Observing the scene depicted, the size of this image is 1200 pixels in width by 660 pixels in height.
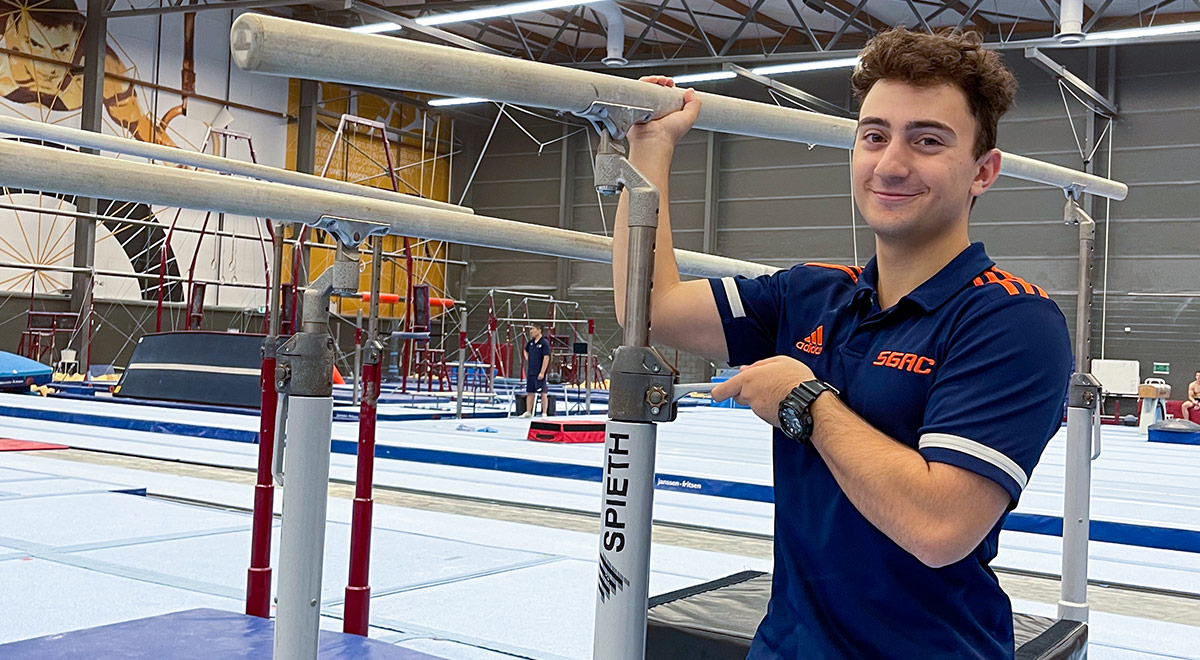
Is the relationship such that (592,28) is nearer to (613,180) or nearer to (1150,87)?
(1150,87)

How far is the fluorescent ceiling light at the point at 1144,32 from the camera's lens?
12.9m

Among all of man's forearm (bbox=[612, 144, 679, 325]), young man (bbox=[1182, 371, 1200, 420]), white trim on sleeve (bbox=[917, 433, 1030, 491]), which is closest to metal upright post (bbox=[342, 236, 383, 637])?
man's forearm (bbox=[612, 144, 679, 325])

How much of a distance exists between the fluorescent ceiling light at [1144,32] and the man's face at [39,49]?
15176 millimetres

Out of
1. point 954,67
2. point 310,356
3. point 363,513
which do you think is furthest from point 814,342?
point 363,513

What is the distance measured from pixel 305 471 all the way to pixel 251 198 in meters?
0.63

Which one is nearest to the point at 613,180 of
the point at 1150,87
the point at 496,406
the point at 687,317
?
the point at 687,317

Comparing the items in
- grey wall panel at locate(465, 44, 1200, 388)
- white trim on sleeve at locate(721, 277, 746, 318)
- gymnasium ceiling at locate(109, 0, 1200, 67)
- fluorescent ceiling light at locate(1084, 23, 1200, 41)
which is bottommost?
white trim on sleeve at locate(721, 277, 746, 318)

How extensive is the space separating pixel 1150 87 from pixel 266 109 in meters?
15.6

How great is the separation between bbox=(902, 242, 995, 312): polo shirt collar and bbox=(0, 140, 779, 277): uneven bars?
1.04 metres

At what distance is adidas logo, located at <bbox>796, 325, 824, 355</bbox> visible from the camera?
1.40 metres

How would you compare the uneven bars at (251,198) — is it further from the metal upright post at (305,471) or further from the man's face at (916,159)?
the man's face at (916,159)

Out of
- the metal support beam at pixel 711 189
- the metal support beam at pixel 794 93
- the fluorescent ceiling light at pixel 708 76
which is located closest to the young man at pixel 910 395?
the fluorescent ceiling light at pixel 708 76

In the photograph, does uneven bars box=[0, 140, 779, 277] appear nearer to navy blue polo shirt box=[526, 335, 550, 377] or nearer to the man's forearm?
the man's forearm

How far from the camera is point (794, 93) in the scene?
18.2 metres
